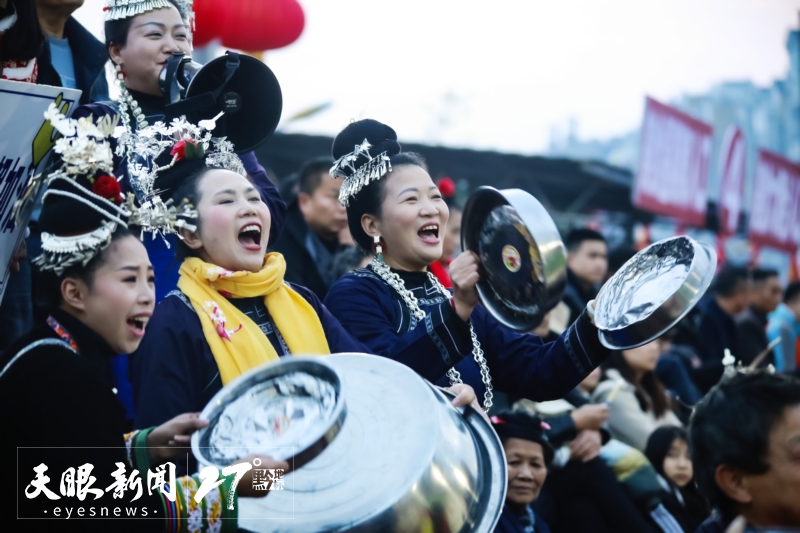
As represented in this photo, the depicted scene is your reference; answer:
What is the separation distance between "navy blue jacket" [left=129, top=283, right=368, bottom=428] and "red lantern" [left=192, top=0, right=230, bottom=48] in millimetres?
2998

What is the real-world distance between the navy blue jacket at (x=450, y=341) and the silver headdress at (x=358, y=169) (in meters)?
0.29

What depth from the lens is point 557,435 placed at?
410 cm

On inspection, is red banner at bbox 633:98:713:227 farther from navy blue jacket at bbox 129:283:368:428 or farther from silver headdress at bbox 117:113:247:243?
navy blue jacket at bbox 129:283:368:428

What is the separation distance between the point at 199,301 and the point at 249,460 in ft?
2.19

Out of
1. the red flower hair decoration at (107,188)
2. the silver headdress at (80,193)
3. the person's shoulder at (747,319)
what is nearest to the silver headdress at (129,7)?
the silver headdress at (80,193)

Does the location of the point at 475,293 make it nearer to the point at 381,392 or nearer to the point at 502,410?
the point at 381,392

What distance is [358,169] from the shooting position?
10.4 feet

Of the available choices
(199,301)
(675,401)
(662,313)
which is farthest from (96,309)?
(675,401)

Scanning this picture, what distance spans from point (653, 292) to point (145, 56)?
1863 mm

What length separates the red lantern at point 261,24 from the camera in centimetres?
518

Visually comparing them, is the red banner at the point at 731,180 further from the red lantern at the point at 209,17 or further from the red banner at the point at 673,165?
the red lantern at the point at 209,17

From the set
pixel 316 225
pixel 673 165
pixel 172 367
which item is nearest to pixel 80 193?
pixel 172 367

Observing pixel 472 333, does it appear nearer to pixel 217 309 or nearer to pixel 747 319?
pixel 217 309

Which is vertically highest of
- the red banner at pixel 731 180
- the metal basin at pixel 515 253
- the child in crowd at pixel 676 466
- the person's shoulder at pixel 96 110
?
the person's shoulder at pixel 96 110
